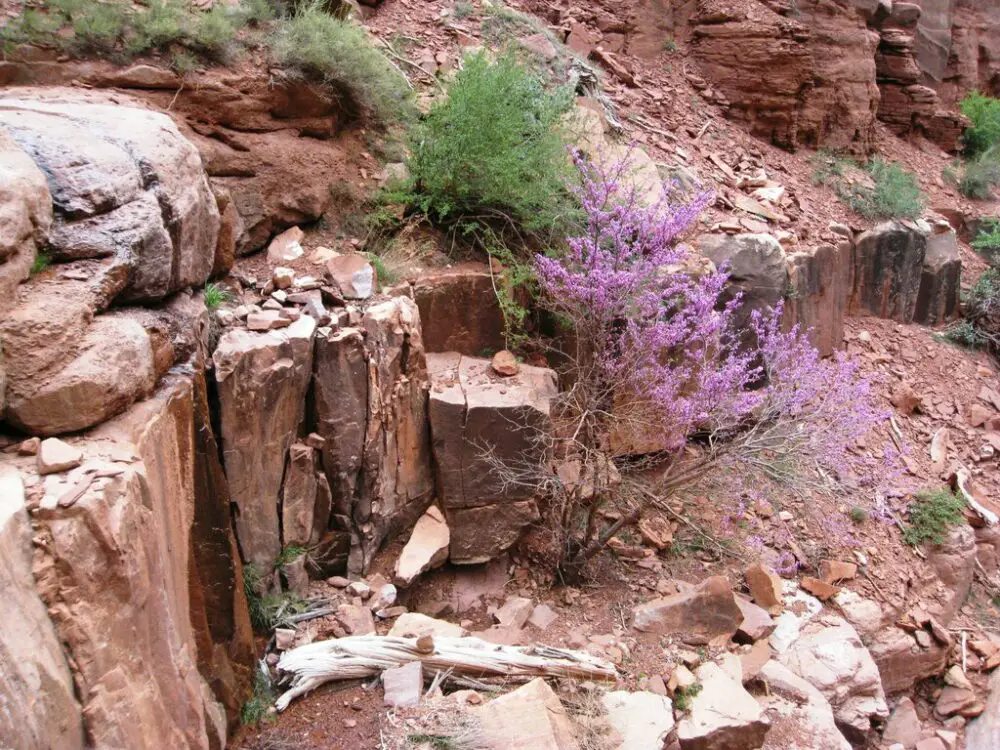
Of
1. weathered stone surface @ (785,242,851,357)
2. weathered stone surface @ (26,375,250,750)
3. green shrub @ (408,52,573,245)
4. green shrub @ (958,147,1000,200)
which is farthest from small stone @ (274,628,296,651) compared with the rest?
green shrub @ (958,147,1000,200)

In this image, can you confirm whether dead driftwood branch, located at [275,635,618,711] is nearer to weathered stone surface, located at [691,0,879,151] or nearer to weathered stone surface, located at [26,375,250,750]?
weathered stone surface, located at [26,375,250,750]

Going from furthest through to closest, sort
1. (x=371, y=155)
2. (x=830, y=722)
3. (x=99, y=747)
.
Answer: (x=371, y=155), (x=830, y=722), (x=99, y=747)

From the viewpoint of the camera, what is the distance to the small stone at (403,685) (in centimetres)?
372

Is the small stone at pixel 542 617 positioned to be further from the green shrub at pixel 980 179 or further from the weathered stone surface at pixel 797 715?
the green shrub at pixel 980 179

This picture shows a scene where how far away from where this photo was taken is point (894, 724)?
5461mm

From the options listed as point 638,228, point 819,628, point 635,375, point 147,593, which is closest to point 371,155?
point 638,228

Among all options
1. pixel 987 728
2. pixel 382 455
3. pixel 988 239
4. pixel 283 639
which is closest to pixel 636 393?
pixel 382 455

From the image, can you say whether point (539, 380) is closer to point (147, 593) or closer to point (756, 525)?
point (756, 525)

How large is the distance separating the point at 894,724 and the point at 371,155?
19.1 ft

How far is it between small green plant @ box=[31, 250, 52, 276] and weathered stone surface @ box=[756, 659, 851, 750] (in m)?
4.32

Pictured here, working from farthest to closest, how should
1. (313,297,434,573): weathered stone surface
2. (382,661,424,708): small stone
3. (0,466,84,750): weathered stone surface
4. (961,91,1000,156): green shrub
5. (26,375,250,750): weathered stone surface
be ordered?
(961,91,1000,156): green shrub < (313,297,434,573): weathered stone surface < (382,661,424,708): small stone < (26,375,250,750): weathered stone surface < (0,466,84,750): weathered stone surface

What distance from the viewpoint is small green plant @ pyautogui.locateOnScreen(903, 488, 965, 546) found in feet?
21.3

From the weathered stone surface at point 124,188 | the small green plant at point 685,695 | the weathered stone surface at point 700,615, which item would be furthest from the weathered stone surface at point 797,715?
the weathered stone surface at point 124,188

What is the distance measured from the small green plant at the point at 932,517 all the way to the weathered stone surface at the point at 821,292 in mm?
1814
